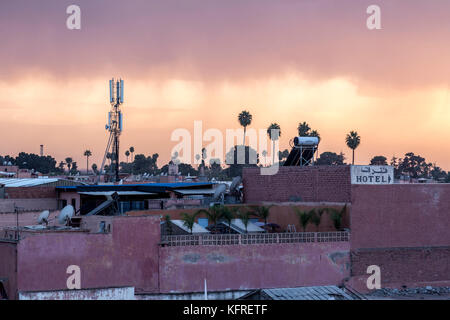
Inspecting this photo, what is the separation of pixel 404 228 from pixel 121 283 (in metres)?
14.9

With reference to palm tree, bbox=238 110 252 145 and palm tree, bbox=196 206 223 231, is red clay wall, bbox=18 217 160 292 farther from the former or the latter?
palm tree, bbox=238 110 252 145

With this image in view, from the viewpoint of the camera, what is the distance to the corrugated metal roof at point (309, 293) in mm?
21062

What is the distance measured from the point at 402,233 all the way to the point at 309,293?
23.2 feet

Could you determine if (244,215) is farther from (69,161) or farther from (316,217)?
(69,161)

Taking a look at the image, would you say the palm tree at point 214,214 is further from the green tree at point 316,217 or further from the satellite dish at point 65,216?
the satellite dish at point 65,216

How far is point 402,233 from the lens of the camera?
26188 mm

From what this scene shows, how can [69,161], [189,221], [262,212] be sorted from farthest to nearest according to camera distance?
[69,161], [262,212], [189,221]

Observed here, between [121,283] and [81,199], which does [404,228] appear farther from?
[81,199]

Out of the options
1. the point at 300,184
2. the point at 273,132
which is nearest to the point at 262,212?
the point at 300,184

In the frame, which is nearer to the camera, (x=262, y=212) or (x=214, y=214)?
(x=214, y=214)

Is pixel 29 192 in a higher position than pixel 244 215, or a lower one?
higher

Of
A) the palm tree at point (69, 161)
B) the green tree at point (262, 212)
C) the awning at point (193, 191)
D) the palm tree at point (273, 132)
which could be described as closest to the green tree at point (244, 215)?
the green tree at point (262, 212)

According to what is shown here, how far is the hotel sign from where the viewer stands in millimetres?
26328

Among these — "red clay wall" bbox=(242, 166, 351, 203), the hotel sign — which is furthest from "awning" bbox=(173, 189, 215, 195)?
the hotel sign
